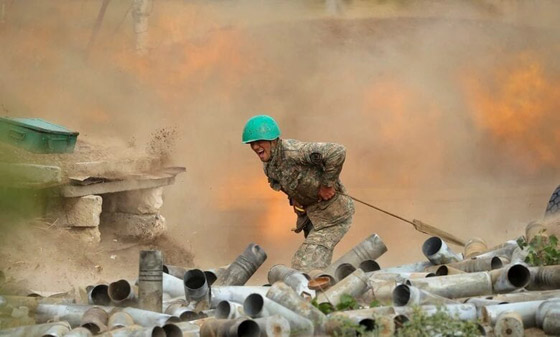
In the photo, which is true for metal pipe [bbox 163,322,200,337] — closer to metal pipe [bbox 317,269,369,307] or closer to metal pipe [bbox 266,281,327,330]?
metal pipe [bbox 266,281,327,330]

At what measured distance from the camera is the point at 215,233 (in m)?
20.7

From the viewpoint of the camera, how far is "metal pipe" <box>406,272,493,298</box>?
910 cm

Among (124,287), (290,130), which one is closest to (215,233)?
(290,130)

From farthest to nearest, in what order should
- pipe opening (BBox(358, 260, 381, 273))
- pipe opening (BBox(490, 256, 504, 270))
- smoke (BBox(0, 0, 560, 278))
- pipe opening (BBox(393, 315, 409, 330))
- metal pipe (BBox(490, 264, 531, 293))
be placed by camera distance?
1. smoke (BBox(0, 0, 560, 278))
2. pipe opening (BBox(358, 260, 381, 273))
3. pipe opening (BBox(490, 256, 504, 270))
4. metal pipe (BBox(490, 264, 531, 293))
5. pipe opening (BBox(393, 315, 409, 330))

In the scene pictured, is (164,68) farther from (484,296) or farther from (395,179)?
(484,296)

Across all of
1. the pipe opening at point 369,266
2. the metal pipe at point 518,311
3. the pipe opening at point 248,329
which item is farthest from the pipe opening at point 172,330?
the pipe opening at point 369,266

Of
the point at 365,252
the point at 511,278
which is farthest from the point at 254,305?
the point at 365,252

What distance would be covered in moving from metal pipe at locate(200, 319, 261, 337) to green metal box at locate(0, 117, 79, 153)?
7062 millimetres

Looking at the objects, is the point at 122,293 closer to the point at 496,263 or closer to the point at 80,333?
the point at 80,333

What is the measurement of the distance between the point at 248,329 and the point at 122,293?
1.95 meters

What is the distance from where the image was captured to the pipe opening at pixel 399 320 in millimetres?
7570

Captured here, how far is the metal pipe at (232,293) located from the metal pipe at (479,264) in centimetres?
188

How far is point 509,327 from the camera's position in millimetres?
7742

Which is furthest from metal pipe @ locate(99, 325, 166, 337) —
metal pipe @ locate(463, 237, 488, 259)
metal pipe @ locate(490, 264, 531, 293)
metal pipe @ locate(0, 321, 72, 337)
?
metal pipe @ locate(463, 237, 488, 259)
